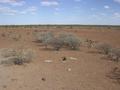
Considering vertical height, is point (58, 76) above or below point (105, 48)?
below

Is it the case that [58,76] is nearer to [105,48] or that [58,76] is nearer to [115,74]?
[115,74]

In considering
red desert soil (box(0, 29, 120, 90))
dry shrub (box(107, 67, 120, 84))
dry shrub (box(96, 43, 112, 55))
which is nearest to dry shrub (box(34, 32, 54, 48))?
dry shrub (box(96, 43, 112, 55))

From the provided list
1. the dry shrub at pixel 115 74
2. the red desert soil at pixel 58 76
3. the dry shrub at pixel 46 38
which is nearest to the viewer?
the red desert soil at pixel 58 76

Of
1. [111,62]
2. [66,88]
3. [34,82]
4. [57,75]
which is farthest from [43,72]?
[111,62]

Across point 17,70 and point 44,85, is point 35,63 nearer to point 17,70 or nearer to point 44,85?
point 17,70

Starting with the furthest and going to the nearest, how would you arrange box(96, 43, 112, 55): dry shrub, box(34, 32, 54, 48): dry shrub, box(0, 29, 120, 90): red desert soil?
box(34, 32, 54, 48): dry shrub
box(96, 43, 112, 55): dry shrub
box(0, 29, 120, 90): red desert soil

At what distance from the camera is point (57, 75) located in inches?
503

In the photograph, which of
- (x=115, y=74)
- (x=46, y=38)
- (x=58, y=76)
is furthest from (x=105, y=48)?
(x=58, y=76)

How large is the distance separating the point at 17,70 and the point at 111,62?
6.74 meters

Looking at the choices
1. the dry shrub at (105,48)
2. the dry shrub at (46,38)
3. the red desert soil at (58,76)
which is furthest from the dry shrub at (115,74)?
the dry shrub at (46,38)

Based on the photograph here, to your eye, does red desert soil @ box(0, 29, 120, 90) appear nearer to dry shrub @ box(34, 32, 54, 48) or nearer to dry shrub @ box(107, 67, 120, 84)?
dry shrub @ box(107, 67, 120, 84)

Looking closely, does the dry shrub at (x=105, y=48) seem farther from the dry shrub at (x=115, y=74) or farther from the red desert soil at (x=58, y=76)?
the dry shrub at (x=115, y=74)

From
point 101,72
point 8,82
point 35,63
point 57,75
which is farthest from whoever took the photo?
point 35,63

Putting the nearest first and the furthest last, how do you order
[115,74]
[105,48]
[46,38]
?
[115,74] → [105,48] → [46,38]
